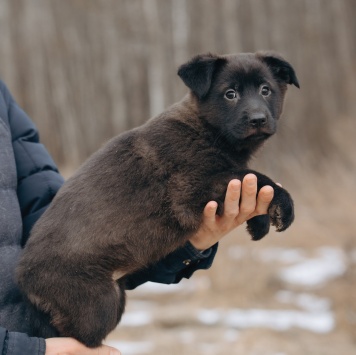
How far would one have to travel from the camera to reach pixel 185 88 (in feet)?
64.0

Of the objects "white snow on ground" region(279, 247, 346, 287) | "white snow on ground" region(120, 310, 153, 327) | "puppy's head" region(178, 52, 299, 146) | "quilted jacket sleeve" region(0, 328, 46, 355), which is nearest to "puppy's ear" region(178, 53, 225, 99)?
"puppy's head" region(178, 52, 299, 146)

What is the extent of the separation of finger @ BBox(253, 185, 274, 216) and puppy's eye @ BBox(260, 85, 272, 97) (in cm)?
62

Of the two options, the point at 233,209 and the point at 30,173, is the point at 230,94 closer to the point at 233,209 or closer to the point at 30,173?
the point at 233,209

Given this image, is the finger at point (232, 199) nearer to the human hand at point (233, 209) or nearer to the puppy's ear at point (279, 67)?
the human hand at point (233, 209)

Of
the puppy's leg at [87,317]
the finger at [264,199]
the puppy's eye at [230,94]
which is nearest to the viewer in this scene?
the puppy's leg at [87,317]

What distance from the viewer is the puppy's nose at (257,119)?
Result: 11.2ft

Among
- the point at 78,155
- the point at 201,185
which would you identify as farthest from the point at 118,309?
the point at 78,155

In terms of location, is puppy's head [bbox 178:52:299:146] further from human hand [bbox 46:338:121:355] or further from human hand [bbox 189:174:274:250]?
human hand [bbox 46:338:121:355]

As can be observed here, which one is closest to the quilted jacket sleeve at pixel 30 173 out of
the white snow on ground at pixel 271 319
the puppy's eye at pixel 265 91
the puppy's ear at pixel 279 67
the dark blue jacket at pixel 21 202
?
the dark blue jacket at pixel 21 202

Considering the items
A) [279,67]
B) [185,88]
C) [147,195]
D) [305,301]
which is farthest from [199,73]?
[185,88]

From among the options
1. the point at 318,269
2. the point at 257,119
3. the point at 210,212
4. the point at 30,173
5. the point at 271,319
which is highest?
the point at 257,119

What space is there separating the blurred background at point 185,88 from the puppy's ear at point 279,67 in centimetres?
696

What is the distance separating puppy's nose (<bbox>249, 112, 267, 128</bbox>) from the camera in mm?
3422

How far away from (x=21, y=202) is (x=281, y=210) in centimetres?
132
